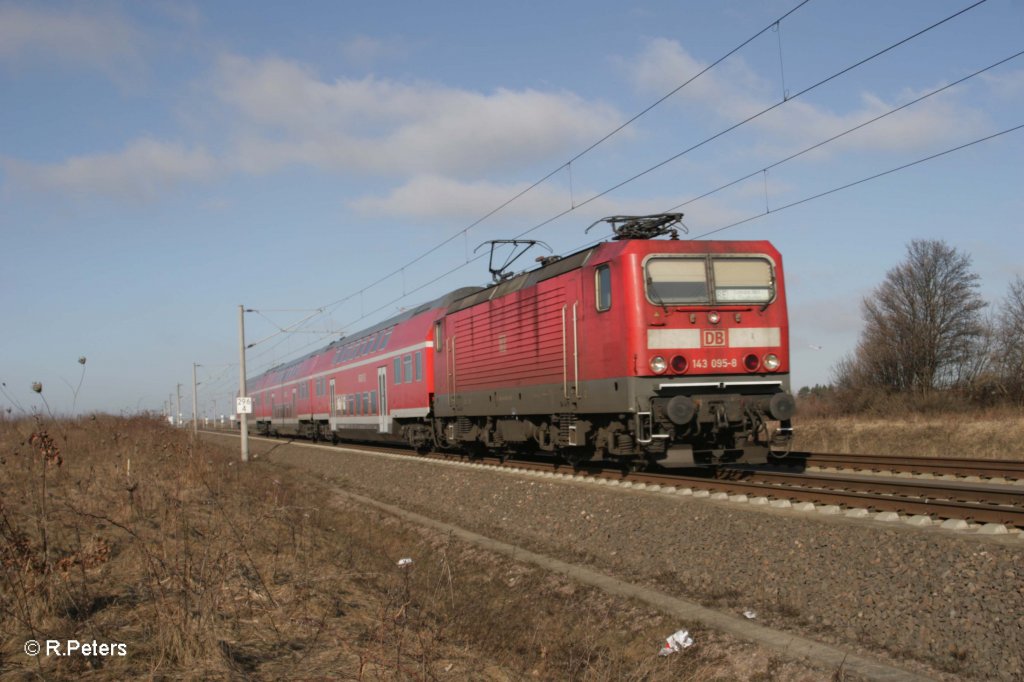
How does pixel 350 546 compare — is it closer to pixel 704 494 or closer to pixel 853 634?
pixel 704 494

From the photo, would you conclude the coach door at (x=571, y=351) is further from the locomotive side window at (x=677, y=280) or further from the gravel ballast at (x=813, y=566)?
the gravel ballast at (x=813, y=566)

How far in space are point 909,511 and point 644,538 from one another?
297 centimetres

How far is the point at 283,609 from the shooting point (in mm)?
6594

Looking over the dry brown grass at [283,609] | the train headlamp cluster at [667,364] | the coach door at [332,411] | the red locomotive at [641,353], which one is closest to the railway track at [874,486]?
the red locomotive at [641,353]

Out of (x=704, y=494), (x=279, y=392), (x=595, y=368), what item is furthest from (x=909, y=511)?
(x=279, y=392)

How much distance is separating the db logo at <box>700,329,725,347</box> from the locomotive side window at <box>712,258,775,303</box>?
1.68 feet

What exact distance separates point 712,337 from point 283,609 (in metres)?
8.02

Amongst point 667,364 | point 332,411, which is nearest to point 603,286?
point 667,364

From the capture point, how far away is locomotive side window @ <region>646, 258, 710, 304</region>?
41.2 ft

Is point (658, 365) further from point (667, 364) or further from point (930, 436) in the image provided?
point (930, 436)

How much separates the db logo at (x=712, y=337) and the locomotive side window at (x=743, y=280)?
51 cm

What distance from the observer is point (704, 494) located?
1153cm

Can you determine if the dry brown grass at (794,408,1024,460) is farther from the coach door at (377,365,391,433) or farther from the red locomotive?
the coach door at (377,365,391,433)

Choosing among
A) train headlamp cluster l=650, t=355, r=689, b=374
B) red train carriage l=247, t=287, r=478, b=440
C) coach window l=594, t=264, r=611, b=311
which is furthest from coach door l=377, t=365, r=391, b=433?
train headlamp cluster l=650, t=355, r=689, b=374
